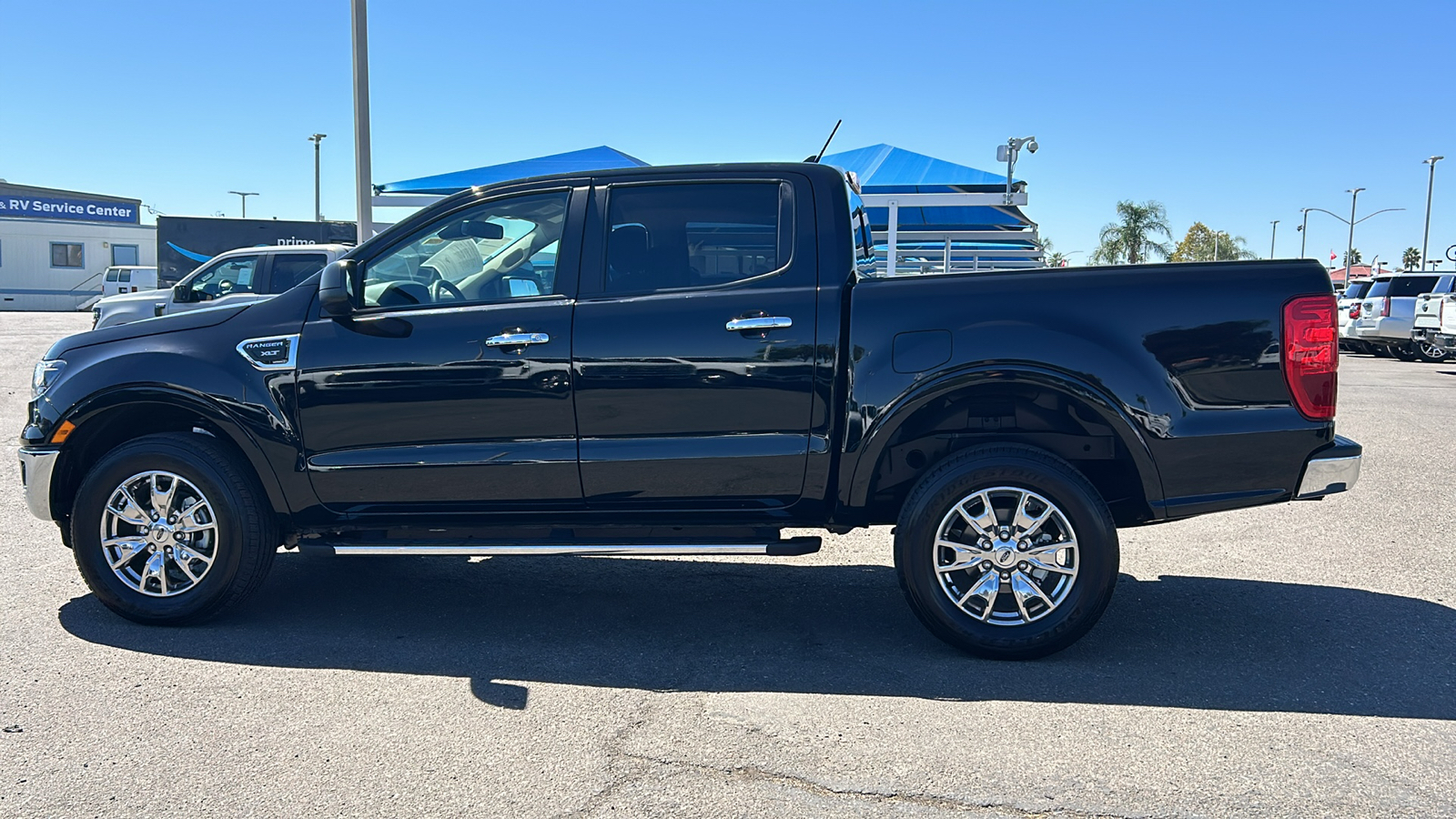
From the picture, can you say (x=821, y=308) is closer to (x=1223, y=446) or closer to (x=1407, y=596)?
(x=1223, y=446)

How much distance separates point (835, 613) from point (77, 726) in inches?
116

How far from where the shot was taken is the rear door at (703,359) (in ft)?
14.4

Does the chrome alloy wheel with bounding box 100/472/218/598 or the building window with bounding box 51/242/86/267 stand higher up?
the building window with bounding box 51/242/86/267

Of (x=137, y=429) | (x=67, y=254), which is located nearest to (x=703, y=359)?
(x=137, y=429)

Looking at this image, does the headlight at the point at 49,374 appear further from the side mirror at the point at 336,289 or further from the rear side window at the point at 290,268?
the rear side window at the point at 290,268

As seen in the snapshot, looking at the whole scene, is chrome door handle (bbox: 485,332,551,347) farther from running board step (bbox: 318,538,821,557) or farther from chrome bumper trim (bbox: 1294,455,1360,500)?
chrome bumper trim (bbox: 1294,455,1360,500)

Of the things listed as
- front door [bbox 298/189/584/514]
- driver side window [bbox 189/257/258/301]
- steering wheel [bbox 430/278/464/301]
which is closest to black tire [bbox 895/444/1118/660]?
front door [bbox 298/189/584/514]

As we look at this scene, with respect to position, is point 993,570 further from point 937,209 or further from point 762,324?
point 937,209

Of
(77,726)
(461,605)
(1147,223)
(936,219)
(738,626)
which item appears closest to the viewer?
(77,726)

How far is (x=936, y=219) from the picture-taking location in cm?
1673

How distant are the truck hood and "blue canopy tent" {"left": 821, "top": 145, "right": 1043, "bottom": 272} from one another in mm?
7314

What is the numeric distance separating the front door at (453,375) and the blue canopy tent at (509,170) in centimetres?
771

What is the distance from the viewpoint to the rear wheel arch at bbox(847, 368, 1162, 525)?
14.0ft

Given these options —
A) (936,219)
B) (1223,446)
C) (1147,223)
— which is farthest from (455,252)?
(1147,223)
